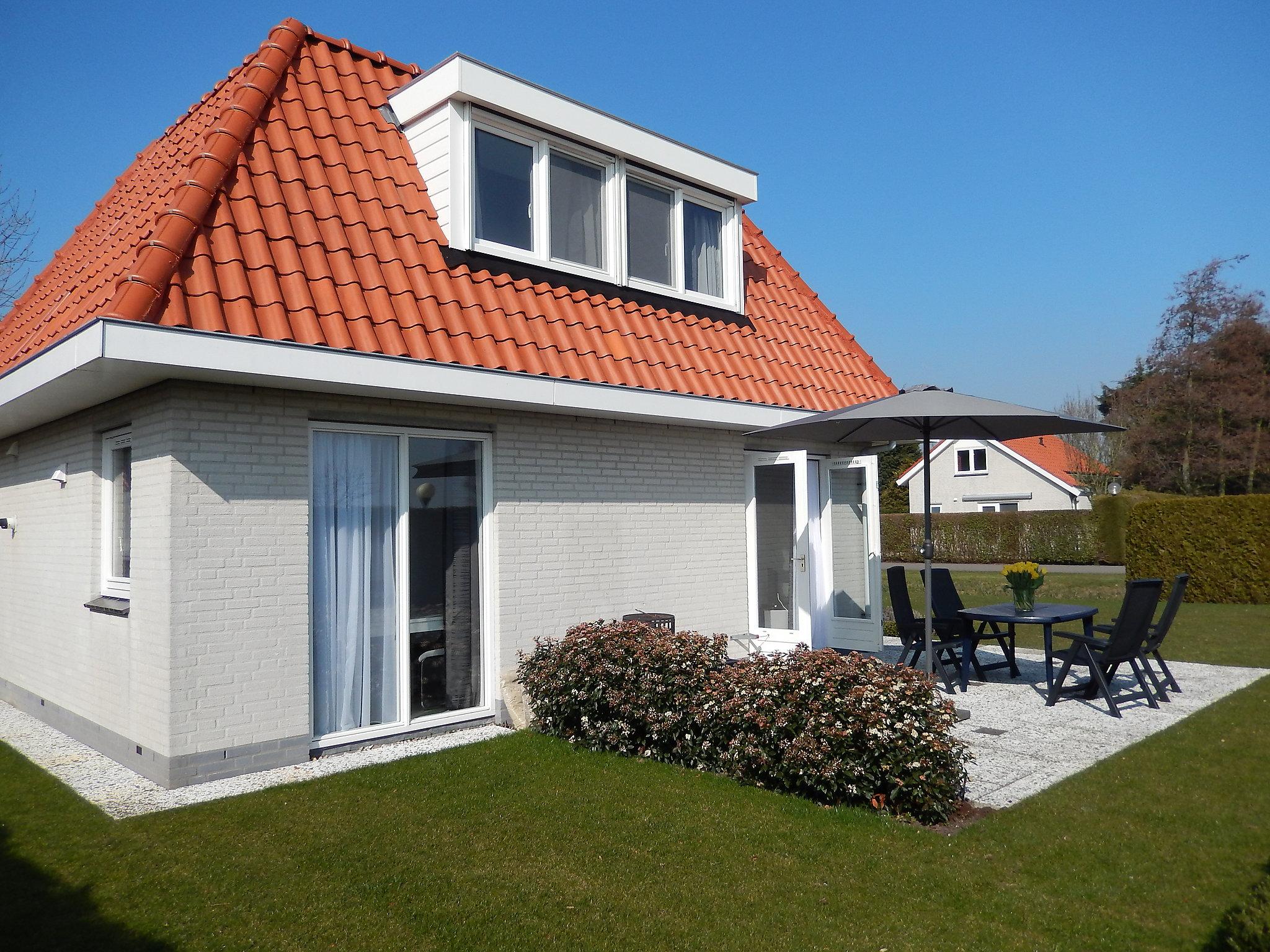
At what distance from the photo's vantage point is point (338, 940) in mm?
3857

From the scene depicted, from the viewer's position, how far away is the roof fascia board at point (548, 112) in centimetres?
791

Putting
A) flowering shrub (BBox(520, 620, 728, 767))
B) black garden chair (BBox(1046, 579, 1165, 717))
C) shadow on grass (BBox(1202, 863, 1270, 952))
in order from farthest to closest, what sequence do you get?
black garden chair (BBox(1046, 579, 1165, 717)) → flowering shrub (BBox(520, 620, 728, 767)) → shadow on grass (BBox(1202, 863, 1270, 952))

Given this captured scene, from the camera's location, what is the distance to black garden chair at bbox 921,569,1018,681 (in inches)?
388

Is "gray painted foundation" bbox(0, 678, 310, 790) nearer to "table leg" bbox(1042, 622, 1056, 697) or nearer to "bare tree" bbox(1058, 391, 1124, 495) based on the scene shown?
"table leg" bbox(1042, 622, 1056, 697)

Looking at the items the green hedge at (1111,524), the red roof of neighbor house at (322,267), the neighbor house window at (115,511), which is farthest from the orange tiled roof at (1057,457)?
the neighbor house window at (115,511)

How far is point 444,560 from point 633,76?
7254 millimetres

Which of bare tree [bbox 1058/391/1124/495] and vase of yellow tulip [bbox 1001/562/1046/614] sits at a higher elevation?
bare tree [bbox 1058/391/1124/495]

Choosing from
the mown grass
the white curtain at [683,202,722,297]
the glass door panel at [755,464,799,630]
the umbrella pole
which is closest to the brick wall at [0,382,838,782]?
the glass door panel at [755,464,799,630]

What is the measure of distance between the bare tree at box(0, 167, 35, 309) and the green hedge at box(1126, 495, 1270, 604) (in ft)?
77.1

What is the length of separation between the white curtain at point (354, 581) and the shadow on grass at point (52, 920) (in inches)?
94.2

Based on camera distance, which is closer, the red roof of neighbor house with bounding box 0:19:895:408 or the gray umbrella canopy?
the red roof of neighbor house with bounding box 0:19:895:408

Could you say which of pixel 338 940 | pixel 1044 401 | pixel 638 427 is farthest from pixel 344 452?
pixel 1044 401

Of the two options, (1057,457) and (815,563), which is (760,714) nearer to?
(815,563)

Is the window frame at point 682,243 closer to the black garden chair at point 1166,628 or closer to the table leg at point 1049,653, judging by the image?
the table leg at point 1049,653
